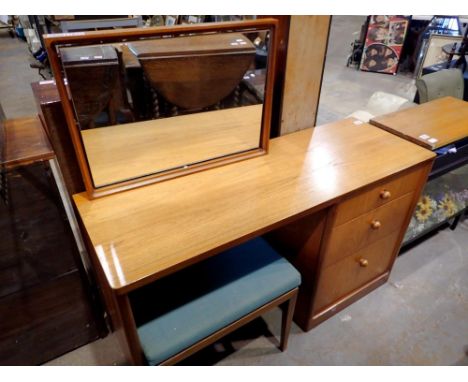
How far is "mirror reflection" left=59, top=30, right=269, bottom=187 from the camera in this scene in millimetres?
1018

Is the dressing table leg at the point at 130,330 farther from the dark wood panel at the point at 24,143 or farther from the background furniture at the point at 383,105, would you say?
the background furniture at the point at 383,105

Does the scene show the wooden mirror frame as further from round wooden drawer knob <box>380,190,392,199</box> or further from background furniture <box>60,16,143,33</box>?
background furniture <box>60,16,143,33</box>

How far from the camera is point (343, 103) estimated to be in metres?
3.95

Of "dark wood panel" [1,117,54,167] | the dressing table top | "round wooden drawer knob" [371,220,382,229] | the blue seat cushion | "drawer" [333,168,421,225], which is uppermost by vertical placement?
"dark wood panel" [1,117,54,167]

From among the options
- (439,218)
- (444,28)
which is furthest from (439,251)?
(444,28)

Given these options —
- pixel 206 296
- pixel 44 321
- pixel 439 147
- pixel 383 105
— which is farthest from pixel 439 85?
pixel 44 321

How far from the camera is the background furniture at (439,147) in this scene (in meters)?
1.48

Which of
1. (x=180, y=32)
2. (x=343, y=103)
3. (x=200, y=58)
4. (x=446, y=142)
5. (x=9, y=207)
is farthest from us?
(x=343, y=103)

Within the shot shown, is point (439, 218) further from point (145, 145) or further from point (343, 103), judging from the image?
point (343, 103)

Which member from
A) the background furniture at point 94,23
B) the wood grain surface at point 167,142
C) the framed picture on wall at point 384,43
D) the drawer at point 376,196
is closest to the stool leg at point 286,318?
the drawer at point 376,196

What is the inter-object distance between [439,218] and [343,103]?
2.33 metres

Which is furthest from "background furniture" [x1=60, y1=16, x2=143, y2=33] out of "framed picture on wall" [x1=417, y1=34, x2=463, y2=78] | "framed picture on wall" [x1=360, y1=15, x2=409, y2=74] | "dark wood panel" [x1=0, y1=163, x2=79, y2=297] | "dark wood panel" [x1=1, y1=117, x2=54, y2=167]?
"framed picture on wall" [x1=360, y1=15, x2=409, y2=74]

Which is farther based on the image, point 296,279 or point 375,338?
point 375,338

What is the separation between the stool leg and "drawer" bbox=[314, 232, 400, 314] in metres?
0.16
